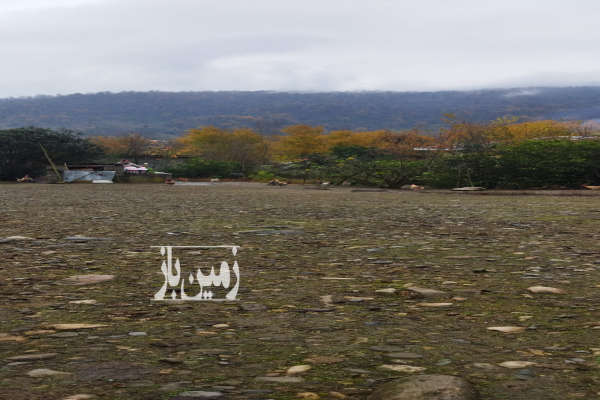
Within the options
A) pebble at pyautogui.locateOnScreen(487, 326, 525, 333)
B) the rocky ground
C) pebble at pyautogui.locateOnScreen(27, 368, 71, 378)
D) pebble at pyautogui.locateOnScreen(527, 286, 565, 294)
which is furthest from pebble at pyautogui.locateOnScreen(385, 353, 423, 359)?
pebble at pyautogui.locateOnScreen(527, 286, 565, 294)

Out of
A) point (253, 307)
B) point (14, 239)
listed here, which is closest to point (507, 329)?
point (253, 307)

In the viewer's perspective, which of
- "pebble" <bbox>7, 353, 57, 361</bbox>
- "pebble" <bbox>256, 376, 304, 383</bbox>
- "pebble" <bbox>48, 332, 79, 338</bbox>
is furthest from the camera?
"pebble" <bbox>48, 332, 79, 338</bbox>

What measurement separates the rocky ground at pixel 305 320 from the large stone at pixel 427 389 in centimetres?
8

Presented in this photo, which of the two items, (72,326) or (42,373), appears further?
(72,326)

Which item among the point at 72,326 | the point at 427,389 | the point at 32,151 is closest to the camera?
the point at 427,389

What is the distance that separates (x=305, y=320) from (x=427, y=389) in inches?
46.1

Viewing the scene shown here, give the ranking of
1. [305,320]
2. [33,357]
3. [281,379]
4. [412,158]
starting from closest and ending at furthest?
[281,379] < [33,357] < [305,320] < [412,158]

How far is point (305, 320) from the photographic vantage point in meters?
2.99

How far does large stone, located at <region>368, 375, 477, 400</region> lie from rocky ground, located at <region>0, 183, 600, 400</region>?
83mm

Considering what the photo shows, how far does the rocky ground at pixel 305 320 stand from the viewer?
2.09 metres

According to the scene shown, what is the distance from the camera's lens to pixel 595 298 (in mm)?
3422

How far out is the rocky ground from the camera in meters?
2.09
